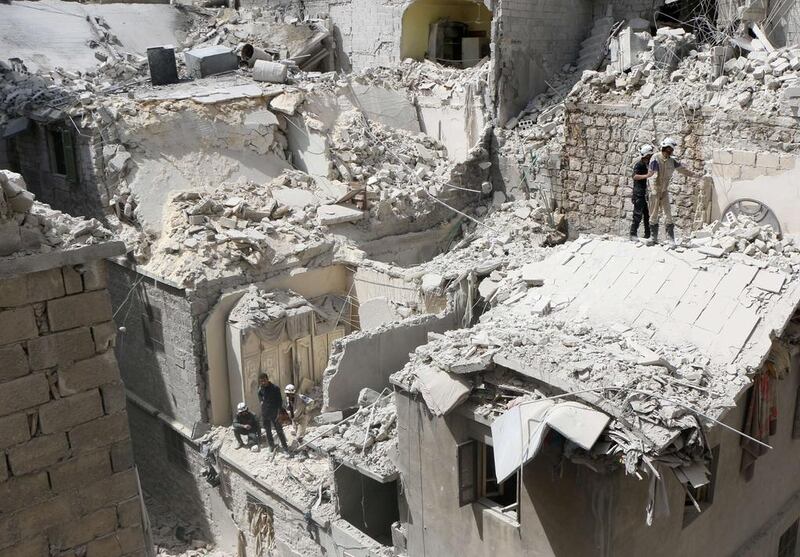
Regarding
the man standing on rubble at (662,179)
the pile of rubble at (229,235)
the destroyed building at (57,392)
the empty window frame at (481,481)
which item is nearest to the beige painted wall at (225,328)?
the pile of rubble at (229,235)

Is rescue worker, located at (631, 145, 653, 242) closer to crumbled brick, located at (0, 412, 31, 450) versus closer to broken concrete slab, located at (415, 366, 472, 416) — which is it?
broken concrete slab, located at (415, 366, 472, 416)

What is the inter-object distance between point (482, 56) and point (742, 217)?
10.6 metres

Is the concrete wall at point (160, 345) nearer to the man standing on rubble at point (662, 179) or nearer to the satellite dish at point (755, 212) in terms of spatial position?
the man standing on rubble at point (662, 179)

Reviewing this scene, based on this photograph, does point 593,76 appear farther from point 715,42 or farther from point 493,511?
point 493,511

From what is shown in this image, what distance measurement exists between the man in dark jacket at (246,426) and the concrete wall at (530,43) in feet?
27.3

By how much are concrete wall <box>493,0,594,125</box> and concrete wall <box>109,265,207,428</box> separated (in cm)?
789

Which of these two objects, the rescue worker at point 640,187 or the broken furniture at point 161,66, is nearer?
the rescue worker at point 640,187

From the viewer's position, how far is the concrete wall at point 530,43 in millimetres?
16031

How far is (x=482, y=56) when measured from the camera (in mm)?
20312

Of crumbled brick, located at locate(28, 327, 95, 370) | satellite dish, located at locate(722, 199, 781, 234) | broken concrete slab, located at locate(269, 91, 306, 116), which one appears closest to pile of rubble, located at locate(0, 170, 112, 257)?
crumbled brick, located at locate(28, 327, 95, 370)

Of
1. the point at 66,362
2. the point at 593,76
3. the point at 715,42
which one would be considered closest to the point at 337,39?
the point at 593,76

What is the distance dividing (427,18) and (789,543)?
1452 cm

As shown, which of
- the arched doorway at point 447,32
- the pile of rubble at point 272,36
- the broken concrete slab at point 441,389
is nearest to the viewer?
the broken concrete slab at point 441,389

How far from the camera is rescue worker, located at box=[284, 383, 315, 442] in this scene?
11789 millimetres
